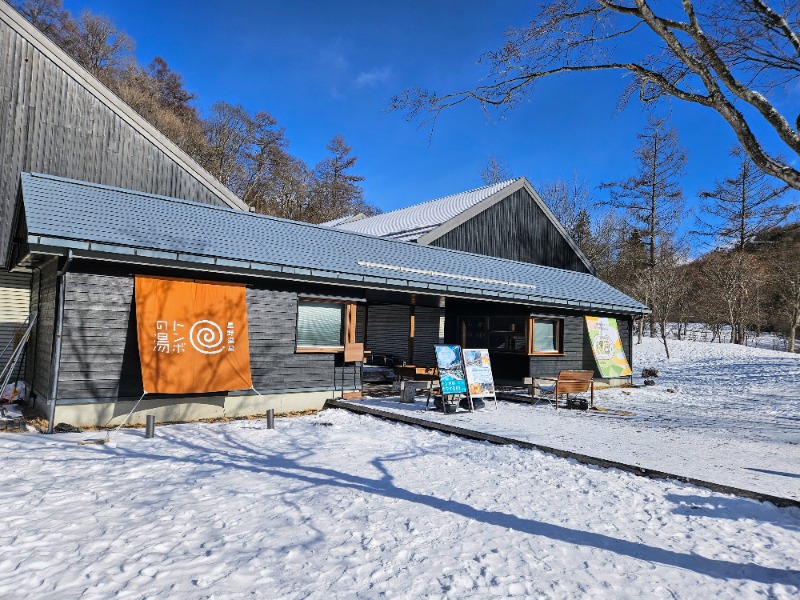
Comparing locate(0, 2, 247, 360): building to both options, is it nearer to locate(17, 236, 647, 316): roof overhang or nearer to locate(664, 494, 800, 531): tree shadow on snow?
locate(17, 236, 647, 316): roof overhang

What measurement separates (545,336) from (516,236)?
17.8 feet

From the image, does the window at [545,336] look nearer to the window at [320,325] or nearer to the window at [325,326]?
the window at [325,326]

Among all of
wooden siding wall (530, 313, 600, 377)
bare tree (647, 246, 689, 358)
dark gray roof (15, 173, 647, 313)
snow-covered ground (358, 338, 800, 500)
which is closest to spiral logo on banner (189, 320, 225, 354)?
dark gray roof (15, 173, 647, 313)

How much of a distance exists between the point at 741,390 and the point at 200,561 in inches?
698

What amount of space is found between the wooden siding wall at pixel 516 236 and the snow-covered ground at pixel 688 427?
Answer: 6.40 metres

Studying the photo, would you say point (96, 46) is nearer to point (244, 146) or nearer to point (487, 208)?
point (244, 146)

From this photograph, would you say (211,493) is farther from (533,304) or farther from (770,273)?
(770,273)

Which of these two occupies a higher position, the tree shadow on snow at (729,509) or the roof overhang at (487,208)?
the roof overhang at (487,208)

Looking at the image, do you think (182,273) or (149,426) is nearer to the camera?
(149,426)

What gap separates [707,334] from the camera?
43.5m

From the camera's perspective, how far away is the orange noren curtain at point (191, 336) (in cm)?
845

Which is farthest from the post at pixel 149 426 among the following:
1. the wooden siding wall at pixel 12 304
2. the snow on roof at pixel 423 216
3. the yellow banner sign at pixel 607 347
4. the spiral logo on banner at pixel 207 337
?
the yellow banner sign at pixel 607 347

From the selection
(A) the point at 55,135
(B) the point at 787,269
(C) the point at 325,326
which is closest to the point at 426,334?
(C) the point at 325,326

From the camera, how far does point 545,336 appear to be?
1559cm
